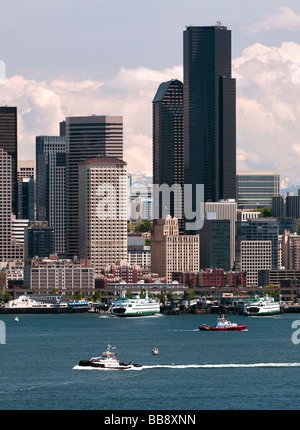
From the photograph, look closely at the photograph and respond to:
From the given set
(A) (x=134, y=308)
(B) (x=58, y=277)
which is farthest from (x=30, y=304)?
(B) (x=58, y=277)

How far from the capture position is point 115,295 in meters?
180

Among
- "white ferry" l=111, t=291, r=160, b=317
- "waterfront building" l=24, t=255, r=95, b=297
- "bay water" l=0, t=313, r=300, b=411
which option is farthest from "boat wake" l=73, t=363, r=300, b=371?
"waterfront building" l=24, t=255, r=95, b=297

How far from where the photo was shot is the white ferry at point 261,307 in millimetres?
130000

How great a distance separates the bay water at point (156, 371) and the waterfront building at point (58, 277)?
88.3 m

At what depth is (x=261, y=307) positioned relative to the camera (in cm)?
13112

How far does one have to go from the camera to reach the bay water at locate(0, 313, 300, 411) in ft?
143

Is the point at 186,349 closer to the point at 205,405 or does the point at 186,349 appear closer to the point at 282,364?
the point at 282,364

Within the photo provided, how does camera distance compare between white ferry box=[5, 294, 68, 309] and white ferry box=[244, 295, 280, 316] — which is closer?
white ferry box=[244, 295, 280, 316]

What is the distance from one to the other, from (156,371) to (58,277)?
441ft

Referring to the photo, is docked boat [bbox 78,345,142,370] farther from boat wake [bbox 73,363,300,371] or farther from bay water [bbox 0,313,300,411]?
bay water [bbox 0,313,300,411]

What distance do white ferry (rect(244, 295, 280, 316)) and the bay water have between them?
98.1 ft

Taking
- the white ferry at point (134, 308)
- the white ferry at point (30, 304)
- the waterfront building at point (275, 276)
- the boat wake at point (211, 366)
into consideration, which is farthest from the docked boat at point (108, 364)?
the waterfront building at point (275, 276)
